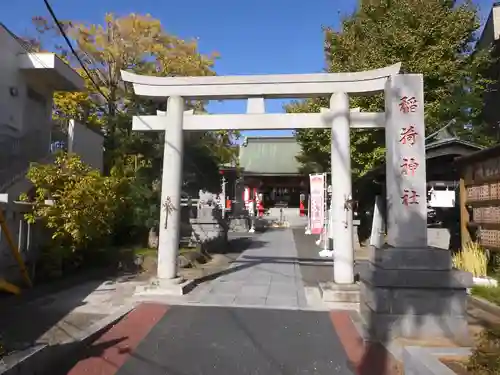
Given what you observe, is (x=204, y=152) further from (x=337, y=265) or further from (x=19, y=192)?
(x=337, y=265)

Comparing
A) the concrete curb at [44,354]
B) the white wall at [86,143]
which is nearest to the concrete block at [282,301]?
the concrete curb at [44,354]

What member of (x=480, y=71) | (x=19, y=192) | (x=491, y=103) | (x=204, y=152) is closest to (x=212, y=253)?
(x=204, y=152)

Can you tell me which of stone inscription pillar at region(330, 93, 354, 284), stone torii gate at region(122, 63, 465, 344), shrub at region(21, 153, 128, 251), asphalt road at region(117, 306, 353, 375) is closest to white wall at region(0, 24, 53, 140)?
shrub at region(21, 153, 128, 251)

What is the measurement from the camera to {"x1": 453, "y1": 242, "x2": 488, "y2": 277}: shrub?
30.3ft

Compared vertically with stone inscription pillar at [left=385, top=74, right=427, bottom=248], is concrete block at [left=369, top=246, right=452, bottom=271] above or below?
below

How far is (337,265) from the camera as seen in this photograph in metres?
9.07

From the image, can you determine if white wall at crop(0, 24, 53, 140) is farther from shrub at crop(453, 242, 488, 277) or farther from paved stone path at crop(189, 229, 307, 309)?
shrub at crop(453, 242, 488, 277)

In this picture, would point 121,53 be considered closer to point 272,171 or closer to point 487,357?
point 272,171

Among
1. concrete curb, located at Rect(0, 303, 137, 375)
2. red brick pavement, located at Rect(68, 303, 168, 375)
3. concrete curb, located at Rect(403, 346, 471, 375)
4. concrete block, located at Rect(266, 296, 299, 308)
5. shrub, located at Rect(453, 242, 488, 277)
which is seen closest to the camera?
concrete curb, located at Rect(403, 346, 471, 375)

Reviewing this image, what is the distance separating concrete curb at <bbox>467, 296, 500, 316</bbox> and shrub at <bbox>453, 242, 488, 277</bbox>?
1.19 meters

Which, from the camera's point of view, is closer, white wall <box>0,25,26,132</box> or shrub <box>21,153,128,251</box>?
shrub <box>21,153,128,251</box>

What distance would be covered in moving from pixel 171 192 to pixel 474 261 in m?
6.79

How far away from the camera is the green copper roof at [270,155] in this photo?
36.7 metres

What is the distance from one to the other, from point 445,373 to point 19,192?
10339mm
